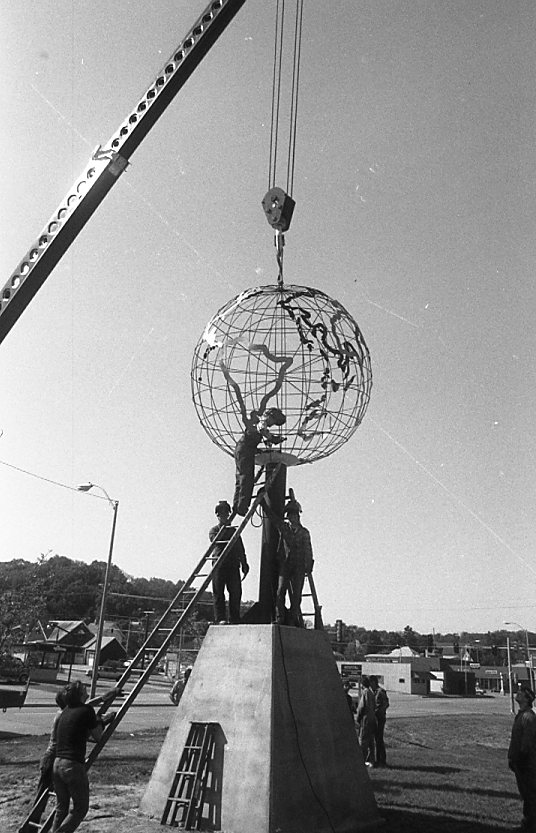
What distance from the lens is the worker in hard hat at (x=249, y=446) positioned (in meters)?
9.84

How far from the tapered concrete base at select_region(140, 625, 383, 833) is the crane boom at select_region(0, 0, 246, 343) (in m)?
4.92

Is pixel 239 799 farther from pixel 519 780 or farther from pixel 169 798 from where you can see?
pixel 519 780

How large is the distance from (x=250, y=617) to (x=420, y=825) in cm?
334

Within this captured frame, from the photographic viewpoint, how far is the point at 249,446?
994 cm

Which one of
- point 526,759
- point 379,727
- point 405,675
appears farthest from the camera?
point 405,675

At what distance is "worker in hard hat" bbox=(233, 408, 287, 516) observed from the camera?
32.3ft

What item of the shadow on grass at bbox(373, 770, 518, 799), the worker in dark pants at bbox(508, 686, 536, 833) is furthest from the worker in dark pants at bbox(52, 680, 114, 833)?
the shadow on grass at bbox(373, 770, 518, 799)

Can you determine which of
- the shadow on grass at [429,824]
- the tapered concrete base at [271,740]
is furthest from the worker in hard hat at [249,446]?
the shadow on grass at [429,824]

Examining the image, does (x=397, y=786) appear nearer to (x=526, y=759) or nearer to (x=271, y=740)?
(x=526, y=759)

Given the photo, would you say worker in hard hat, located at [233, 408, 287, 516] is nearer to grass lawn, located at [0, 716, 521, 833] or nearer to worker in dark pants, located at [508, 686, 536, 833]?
grass lawn, located at [0, 716, 521, 833]

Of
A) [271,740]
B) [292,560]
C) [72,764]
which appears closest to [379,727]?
[292,560]

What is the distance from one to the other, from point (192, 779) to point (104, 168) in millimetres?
7343

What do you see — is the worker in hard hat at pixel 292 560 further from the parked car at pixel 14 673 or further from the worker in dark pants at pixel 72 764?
the parked car at pixel 14 673

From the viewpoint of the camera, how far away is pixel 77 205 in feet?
27.7
